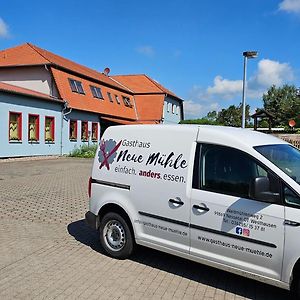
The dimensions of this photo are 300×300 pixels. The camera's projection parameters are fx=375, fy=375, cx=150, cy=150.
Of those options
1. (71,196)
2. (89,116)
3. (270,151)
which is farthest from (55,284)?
(89,116)

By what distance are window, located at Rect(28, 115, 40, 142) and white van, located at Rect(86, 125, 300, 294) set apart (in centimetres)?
1979

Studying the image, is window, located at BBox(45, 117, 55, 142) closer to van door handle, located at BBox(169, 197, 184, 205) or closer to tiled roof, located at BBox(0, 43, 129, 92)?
tiled roof, located at BBox(0, 43, 129, 92)

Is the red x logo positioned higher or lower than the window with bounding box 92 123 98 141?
lower

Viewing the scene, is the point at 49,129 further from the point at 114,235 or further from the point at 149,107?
the point at 114,235

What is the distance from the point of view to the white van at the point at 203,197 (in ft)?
13.1

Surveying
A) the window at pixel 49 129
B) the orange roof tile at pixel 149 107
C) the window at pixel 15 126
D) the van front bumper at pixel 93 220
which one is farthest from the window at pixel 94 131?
the van front bumper at pixel 93 220

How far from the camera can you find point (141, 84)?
47625 millimetres

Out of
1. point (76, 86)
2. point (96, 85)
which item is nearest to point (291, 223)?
point (76, 86)

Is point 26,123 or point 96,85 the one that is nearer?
point 26,123

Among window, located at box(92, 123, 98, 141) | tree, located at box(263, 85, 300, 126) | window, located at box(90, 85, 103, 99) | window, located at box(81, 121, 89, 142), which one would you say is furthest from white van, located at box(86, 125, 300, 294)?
tree, located at box(263, 85, 300, 126)

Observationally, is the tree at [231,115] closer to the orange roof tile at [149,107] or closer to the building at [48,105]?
the orange roof tile at [149,107]

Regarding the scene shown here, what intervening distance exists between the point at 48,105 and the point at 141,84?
2313 cm

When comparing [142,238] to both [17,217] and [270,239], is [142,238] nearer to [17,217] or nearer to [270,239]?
[270,239]

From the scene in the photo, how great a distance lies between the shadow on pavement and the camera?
14.7 feet
